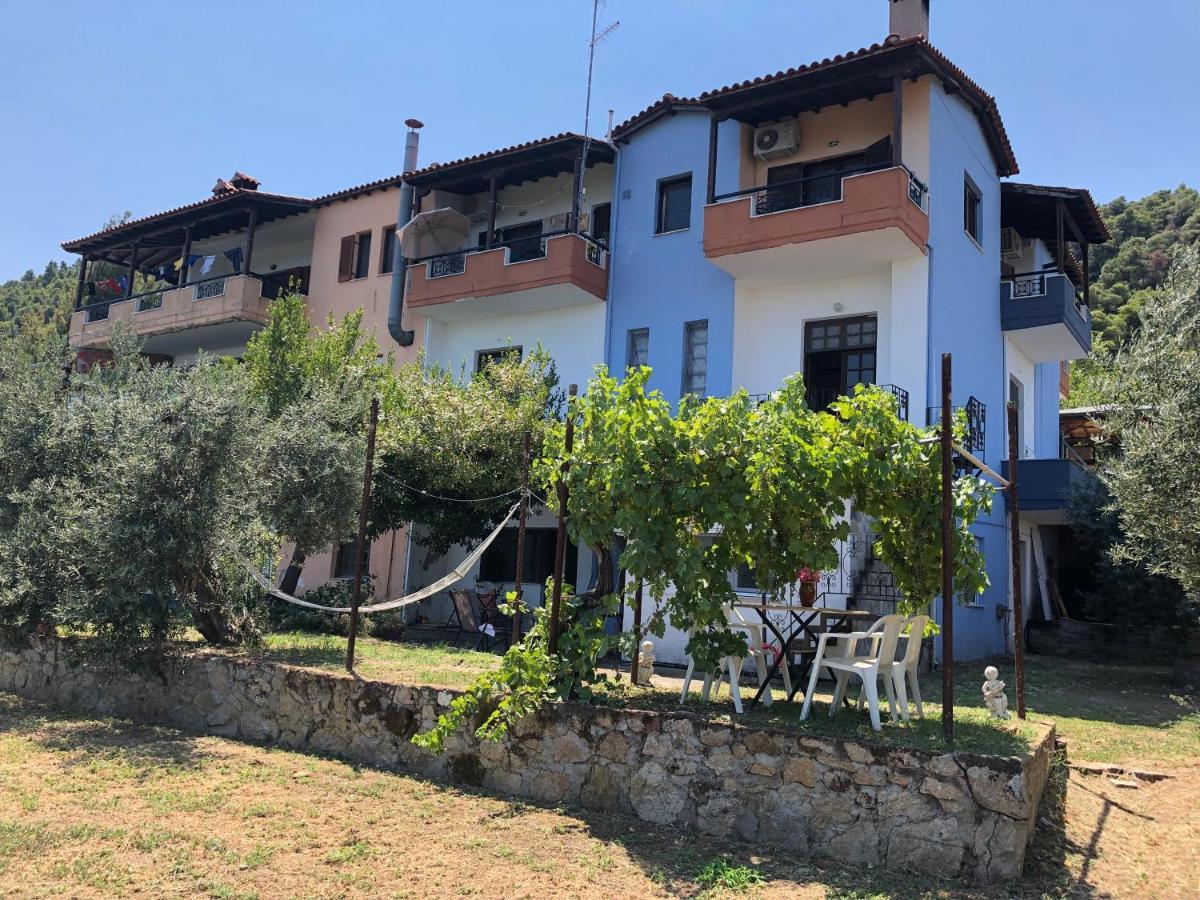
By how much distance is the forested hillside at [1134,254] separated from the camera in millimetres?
38322

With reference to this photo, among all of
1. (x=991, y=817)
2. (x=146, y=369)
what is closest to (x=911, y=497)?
(x=991, y=817)

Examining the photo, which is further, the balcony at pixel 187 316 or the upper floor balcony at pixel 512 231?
the balcony at pixel 187 316

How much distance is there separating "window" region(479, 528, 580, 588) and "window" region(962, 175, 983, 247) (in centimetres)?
993

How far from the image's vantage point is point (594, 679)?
7414 millimetres

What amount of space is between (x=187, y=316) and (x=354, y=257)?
4673 mm

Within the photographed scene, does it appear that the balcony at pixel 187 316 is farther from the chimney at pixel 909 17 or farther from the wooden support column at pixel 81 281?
the chimney at pixel 909 17

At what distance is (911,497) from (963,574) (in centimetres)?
72

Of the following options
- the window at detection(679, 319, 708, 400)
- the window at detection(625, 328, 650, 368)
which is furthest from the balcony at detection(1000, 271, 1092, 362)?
the window at detection(625, 328, 650, 368)

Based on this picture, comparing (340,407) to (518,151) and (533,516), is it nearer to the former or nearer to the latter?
(533,516)

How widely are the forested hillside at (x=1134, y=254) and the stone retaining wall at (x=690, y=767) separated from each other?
117ft

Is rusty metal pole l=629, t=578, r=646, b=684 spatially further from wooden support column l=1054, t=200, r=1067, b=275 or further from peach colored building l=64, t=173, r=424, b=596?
wooden support column l=1054, t=200, r=1067, b=275

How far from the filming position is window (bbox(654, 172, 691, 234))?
1723 centimetres

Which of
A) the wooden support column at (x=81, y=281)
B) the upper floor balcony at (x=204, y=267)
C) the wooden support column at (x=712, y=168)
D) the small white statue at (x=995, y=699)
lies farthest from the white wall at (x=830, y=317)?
the wooden support column at (x=81, y=281)

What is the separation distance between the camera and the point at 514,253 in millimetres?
18672
